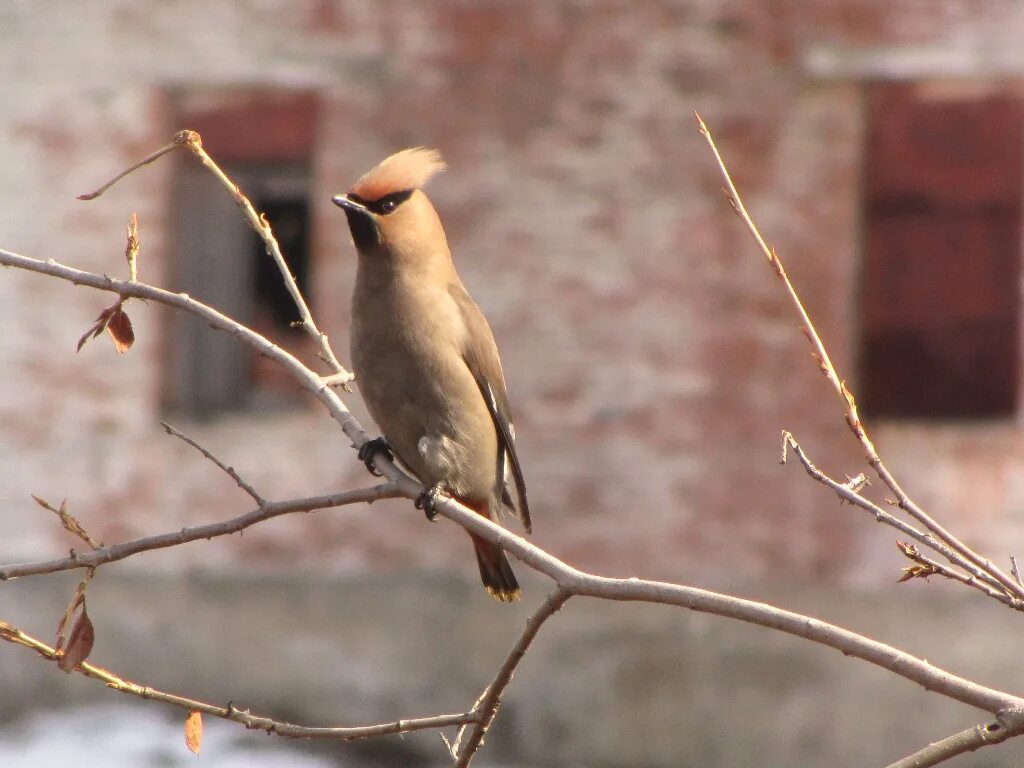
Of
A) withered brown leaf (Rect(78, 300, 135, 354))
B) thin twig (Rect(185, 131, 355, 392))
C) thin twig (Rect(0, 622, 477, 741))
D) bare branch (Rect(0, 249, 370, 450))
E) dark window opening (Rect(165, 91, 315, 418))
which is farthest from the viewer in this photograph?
dark window opening (Rect(165, 91, 315, 418))

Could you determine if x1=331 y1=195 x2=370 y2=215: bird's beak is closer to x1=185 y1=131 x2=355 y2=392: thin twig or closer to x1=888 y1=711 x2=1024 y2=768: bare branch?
x1=185 y1=131 x2=355 y2=392: thin twig

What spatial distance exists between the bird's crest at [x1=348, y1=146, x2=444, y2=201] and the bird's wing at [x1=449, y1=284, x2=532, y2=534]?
0.33 m

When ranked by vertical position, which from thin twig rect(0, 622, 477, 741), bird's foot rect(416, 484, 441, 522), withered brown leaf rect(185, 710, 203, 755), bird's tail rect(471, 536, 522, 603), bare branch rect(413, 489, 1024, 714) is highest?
bird's foot rect(416, 484, 441, 522)

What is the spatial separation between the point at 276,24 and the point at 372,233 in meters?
4.55

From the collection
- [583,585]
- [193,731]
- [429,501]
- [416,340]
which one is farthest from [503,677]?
[416,340]

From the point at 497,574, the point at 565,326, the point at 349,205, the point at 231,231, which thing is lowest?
the point at 497,574

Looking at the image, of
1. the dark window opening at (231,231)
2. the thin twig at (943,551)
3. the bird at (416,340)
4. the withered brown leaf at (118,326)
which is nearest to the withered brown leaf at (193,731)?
the withered brown leaf at (118,326)

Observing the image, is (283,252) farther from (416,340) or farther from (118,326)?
(118,326)

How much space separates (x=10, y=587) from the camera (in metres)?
8.60

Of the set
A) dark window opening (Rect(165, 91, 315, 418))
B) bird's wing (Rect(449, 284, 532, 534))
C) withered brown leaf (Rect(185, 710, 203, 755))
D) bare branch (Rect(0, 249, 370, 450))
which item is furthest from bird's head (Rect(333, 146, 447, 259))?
dark window opening (Rect(165, 91, 315, 418))

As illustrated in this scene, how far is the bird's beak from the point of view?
12.5 feet

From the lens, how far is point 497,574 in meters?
4.21

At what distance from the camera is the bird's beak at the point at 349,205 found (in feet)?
12.5

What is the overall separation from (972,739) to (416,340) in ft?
6.91
